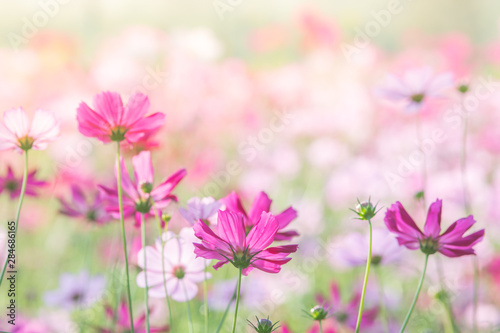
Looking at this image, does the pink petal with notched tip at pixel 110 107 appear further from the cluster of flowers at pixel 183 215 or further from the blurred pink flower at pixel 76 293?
the blurred pink flower at pixel 76 293

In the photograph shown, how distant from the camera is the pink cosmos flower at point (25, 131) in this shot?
421mm

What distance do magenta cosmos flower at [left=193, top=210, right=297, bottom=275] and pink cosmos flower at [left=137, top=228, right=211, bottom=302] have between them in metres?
0.07

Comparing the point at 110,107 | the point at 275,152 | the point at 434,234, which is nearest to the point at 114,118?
the point at 110,107

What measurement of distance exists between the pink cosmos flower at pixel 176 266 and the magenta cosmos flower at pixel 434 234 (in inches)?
5.4

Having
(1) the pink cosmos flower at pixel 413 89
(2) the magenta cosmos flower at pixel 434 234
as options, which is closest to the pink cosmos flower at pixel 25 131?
(2) the magenta cosmos flower at pixel 434 234

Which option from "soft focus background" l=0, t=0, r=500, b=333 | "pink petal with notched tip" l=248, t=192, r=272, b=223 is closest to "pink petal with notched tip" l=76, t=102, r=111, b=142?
"pink petal with notched tip" l=248, t=192, r=272, b=223

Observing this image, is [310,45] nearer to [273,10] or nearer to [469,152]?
[469,152]

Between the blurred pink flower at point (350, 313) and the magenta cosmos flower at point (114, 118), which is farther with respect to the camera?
the blurred pink flower at point (350, 313)

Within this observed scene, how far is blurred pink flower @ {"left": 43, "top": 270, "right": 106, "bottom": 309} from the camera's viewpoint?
68cm

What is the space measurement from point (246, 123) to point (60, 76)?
1.66 ft

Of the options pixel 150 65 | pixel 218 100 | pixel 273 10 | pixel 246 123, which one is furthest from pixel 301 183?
pixel 273 10

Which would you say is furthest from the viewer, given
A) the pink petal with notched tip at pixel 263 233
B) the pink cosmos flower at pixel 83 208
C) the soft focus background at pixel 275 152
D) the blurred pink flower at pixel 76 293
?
the soft focus background at pixel 275 152

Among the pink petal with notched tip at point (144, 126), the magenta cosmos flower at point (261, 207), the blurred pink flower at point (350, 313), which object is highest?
the pink petal with notched tip at point (144, 126)

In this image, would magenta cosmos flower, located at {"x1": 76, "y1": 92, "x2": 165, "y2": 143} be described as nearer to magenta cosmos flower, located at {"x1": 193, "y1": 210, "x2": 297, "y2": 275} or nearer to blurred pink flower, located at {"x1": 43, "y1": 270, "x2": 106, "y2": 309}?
magenta cosmos flower, located at {"x1": 193, "y1": 210, "x2": 297, "y2": 275}
